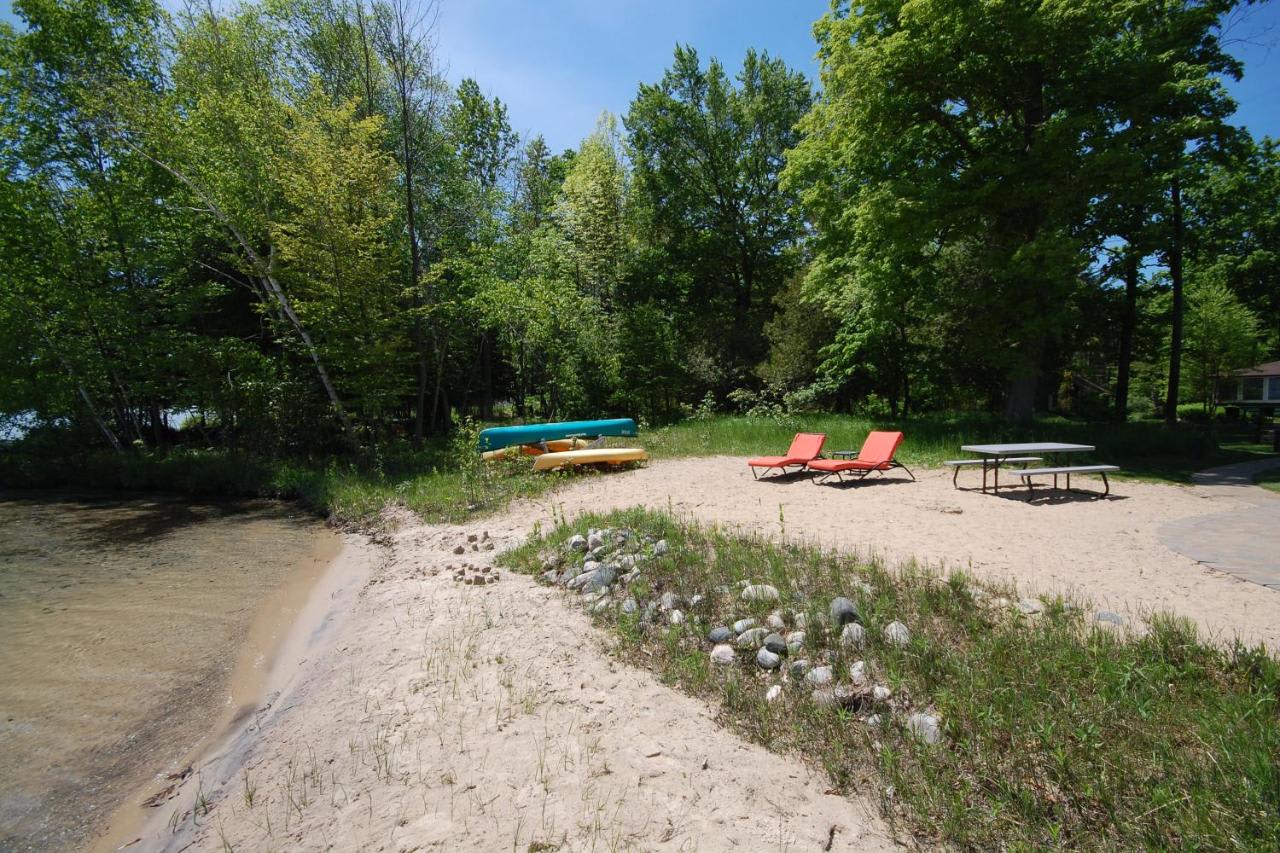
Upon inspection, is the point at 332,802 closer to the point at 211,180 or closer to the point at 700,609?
the point at 700,609

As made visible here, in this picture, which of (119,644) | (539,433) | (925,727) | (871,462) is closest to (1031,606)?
(925,727)

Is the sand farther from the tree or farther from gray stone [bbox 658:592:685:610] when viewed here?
the tree

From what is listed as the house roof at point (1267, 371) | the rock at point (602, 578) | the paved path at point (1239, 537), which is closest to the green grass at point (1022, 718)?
the rock at point (602, 578)

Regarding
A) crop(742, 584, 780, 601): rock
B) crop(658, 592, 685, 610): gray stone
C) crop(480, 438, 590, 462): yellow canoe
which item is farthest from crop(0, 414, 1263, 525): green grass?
crop(742, 584, 780, 601): rock

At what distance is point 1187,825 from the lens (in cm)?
215

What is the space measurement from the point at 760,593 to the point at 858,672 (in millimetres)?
1156

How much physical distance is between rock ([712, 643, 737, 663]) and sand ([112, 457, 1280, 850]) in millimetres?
473

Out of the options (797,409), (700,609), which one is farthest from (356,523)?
(797,409)

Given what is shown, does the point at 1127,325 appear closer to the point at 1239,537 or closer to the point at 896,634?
the point at 1239,537

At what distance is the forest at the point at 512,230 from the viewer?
12.2 meters

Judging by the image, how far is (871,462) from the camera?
9539mm

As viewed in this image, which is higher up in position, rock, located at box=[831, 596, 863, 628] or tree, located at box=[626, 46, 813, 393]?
tree, located at box=[626, 46, 813, 393]

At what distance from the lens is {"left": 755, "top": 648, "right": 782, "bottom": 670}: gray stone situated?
376 centimetres

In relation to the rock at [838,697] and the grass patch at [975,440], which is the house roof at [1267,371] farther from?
the rock at [838,697]
